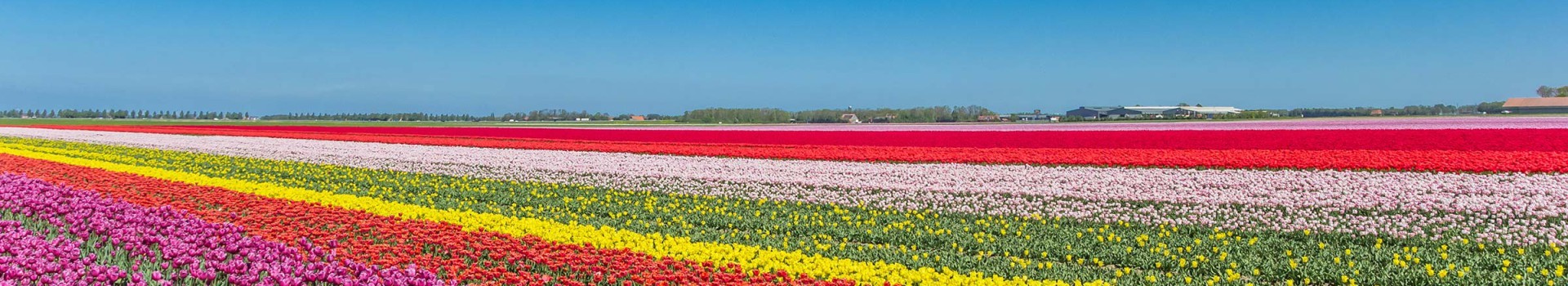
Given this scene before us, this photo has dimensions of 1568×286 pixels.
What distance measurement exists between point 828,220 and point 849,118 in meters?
88.7

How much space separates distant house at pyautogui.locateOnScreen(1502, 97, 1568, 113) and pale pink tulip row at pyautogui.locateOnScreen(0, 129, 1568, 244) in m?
81.2

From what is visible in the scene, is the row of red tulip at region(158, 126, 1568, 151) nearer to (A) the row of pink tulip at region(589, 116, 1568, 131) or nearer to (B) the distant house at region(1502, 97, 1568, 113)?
(A) the row of pink tulip at region(589, 116, 1568, 131)

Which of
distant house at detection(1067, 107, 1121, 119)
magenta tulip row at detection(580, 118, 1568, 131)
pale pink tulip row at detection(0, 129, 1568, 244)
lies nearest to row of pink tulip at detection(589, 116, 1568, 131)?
magenta tulip row at detection(580, 118, 1568, 131)

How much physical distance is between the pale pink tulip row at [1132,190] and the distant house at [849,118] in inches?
2927

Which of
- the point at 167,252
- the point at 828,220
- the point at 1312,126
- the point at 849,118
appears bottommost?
the point at 828,220

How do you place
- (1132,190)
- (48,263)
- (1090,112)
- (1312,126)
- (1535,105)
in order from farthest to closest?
(1090,112) → (1535,105) → (1312,126) → (1132,190) → (48,263)

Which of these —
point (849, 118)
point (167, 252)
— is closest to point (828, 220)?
point (167, 252)

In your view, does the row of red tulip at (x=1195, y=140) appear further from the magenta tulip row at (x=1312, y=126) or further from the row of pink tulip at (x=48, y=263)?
the row of pink tulip at (x=48, y=263)

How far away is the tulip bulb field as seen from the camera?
711cm

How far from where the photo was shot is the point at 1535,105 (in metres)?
84.1

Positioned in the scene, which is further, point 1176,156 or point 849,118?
point 849,118

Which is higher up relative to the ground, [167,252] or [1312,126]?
[1312,126]

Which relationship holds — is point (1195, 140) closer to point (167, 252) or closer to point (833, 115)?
point (167, 252)

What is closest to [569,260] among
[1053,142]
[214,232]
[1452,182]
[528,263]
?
[528,263]
